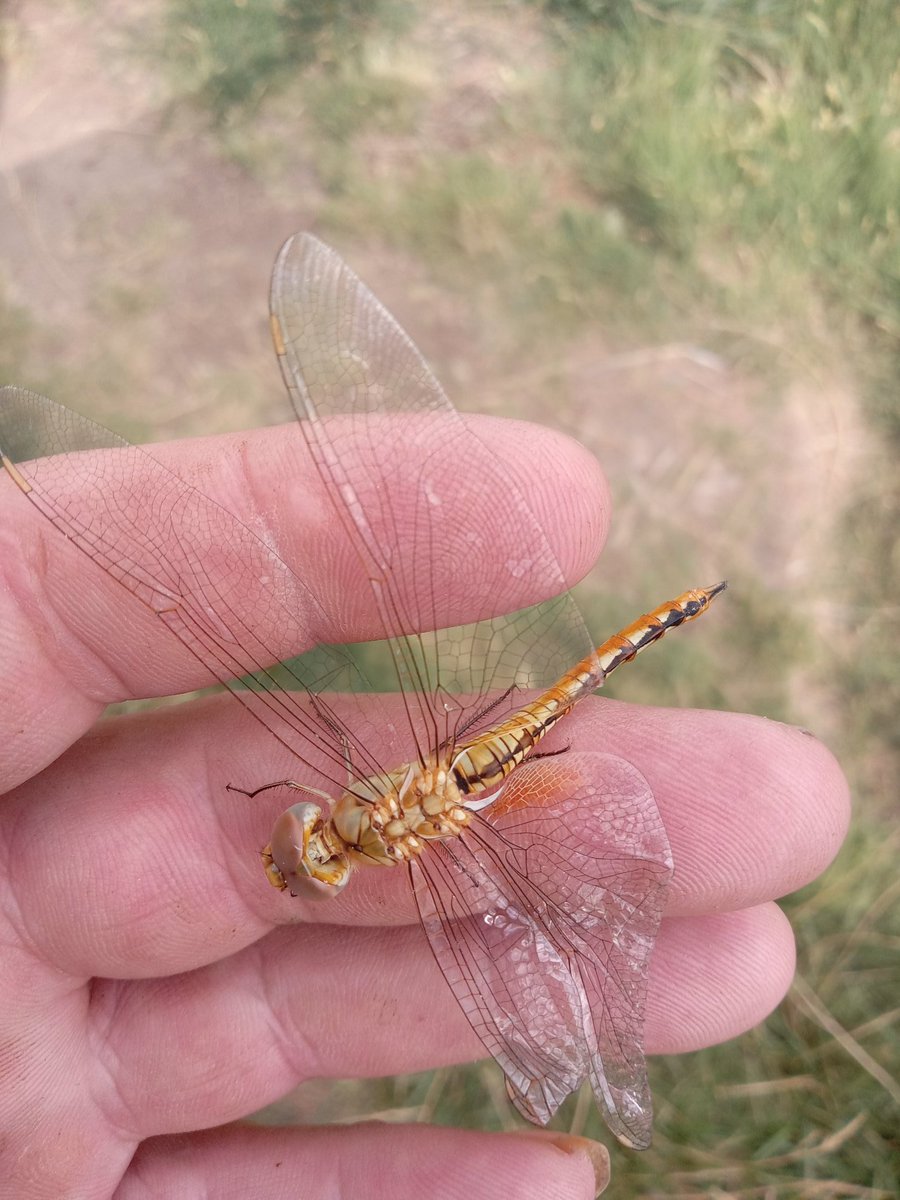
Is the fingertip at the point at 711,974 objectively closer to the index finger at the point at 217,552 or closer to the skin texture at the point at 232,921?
the skin texture at the point at 232,921

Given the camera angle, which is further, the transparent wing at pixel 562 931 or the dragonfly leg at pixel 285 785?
the dragonfly leg at pixel 285 785

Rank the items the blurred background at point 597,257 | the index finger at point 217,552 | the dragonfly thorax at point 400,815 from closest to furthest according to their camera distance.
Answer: the index finger at point 217,552
the dragonfly thorax at point 400,815
the blurred background at point 597,257

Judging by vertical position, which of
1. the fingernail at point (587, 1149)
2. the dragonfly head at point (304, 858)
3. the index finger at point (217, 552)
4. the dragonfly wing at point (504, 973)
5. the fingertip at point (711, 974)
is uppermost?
the index finger at point (217, 552)

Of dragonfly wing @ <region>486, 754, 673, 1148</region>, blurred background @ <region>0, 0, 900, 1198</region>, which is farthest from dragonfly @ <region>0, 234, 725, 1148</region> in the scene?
blurred background @ <region>0, 0, 900, 1198</region>

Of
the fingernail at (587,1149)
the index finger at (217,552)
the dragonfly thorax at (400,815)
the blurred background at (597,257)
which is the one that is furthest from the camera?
the blurred background at (597,257)

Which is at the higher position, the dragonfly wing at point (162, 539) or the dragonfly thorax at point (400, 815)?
the dragonfly wing at point (162, 539)

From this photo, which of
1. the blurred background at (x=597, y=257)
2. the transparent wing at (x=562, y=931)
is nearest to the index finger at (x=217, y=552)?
the transparent wing at (x=562, y=931)

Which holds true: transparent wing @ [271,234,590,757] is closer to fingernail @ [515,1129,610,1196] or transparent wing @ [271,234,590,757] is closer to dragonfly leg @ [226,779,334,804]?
dragonfly leg @ [226,779,334,804]
